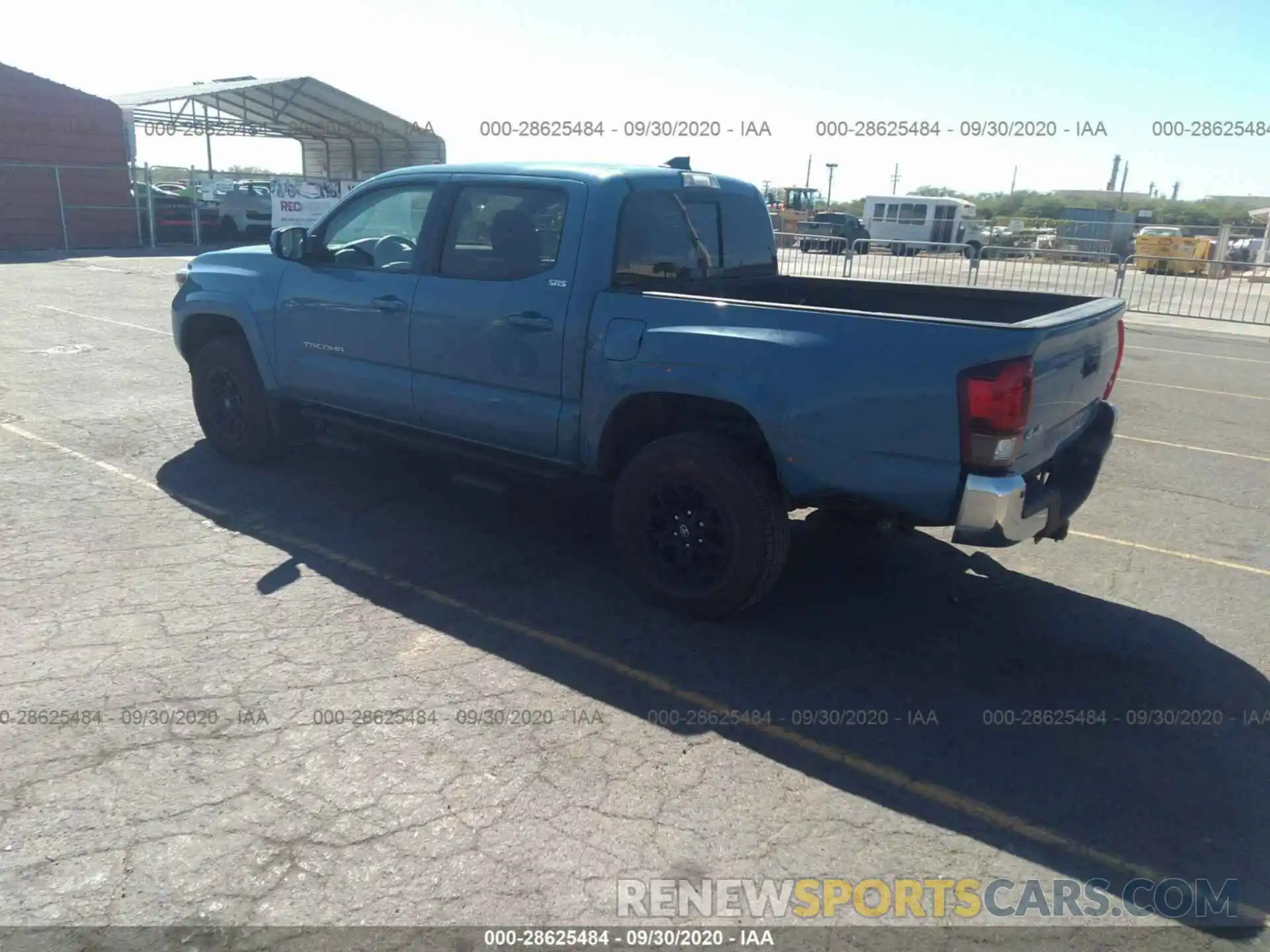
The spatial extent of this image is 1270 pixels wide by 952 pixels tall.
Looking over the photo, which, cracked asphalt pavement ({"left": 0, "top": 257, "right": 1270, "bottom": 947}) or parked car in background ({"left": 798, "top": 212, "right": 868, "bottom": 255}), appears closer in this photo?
cracked asphalt pavement ({"left": 0, "top": 257, "right": 1270, "bottom": 947})

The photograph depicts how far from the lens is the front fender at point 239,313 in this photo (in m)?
6.19

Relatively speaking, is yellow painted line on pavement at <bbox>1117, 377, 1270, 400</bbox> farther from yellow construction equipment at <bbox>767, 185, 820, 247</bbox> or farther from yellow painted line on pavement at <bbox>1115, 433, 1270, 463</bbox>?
yellow construction equipment at <bbox>767, 185, 820, 247</bbox>

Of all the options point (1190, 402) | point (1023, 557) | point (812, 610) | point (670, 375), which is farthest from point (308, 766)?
point (1190, 402)

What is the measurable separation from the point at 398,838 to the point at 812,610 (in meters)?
2.41

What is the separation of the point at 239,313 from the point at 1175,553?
587cm

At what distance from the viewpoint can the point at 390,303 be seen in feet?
17.8

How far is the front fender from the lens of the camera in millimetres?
6191

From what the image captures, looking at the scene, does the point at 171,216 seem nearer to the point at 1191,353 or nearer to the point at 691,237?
the point at 1191,353

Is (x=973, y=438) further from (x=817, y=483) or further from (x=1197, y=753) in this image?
(x=1197, y=753)

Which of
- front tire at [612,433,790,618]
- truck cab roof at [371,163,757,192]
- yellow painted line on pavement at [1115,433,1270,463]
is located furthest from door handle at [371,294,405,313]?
yellow painted line on pavement at [1115,433,1270,463]

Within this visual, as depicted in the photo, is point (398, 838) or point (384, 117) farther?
point (384, 117)

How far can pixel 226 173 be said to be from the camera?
119 ft

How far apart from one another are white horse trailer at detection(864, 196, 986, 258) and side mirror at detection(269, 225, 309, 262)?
3655 centimetres

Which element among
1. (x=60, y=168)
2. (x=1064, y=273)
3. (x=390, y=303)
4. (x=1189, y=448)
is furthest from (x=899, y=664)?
(x=60, y=168)
